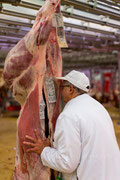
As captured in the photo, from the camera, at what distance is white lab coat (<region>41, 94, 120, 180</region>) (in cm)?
144

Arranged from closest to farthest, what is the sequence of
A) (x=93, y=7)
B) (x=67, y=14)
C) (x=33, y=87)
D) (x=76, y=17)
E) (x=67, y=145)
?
(x=67, y=145), (x=33, y=87), (x=93, y=7), (x=67, y=14), (x=76, y=17)

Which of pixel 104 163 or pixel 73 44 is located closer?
pixel 104 163

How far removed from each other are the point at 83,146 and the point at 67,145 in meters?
0.13

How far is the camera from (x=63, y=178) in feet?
5.49

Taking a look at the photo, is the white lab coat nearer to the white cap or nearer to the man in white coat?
the man in white coat

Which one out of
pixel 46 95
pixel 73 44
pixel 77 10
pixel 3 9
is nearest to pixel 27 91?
pixel 46 95

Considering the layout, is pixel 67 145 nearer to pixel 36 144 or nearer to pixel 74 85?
pixel 36 144

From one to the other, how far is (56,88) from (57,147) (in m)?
0.55

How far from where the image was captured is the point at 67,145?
4.67ft

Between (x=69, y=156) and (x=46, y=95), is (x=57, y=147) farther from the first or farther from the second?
(x=46, y=95)

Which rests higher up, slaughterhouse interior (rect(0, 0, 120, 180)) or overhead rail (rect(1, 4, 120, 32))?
overhead rail (rect(1, 4, 120, 32))

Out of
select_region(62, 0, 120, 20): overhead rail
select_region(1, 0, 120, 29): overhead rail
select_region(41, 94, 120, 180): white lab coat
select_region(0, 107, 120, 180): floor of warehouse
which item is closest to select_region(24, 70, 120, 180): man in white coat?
select_region(41, 94, 120, 180): white lab coat

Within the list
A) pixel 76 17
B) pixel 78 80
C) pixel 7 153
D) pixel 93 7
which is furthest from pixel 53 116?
pixel 7 153

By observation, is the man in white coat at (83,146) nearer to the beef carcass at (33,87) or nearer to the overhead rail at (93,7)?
the beef carcass at (33,87)
